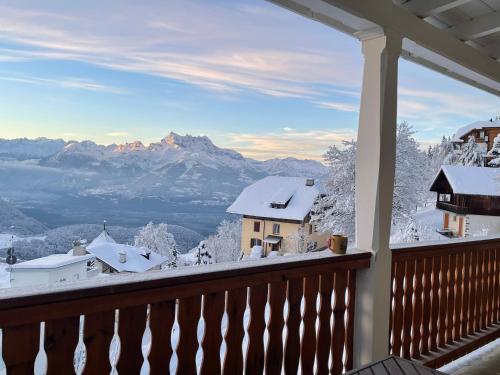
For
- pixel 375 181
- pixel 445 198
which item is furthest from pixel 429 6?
pixel 445 198

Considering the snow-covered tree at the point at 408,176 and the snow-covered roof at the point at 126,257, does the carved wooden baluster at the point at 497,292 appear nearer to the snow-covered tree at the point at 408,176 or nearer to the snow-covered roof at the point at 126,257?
the snow-covered tree at the point at 408,176

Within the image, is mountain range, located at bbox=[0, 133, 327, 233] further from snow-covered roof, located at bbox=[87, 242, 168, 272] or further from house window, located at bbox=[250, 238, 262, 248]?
house window, located at bbox=[250, 238, 262, 248]

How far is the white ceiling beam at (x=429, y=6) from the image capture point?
2307 millimetres

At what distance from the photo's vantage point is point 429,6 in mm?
2367

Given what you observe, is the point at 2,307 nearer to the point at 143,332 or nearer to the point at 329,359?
the point at 143,332

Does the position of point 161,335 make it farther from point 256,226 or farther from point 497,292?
point 497,292

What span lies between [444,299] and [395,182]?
219cm

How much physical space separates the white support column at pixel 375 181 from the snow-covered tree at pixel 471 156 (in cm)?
Result: 231

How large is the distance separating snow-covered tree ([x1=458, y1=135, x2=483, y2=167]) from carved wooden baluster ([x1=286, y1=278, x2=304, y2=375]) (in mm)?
3015

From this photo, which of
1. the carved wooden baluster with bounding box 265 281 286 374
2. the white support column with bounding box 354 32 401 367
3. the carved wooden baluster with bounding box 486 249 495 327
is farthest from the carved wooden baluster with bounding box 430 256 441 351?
the carved wooden baluster with bounding box 265 281 286 374

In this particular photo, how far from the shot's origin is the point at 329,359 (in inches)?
88.6

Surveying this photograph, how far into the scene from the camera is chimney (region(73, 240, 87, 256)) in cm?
168

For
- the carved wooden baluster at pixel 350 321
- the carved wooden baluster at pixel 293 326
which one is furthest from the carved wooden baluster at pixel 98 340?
the carved wooden baluster at pixel 350 321

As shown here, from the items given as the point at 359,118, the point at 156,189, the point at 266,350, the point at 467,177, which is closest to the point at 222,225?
the point at 156,189
